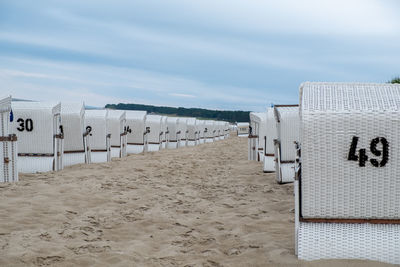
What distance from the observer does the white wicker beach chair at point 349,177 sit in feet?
12.6

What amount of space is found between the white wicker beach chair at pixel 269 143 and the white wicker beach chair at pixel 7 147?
23.3 ft

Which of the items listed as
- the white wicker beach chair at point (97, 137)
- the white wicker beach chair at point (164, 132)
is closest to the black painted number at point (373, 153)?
the white wicker beach chair at point (97, 137)

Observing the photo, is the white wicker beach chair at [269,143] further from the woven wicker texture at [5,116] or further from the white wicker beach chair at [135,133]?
the white wicker beach chair at [135,133]

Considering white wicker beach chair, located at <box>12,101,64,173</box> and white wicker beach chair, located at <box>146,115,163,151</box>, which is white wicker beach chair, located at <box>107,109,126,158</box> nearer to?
white wicker beach chair, located at <box>146,115,163,151</box>

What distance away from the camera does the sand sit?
4.52m

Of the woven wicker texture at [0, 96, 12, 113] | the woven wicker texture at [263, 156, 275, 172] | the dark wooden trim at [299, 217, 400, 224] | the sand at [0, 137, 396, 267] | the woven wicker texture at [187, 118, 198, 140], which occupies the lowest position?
the sand at [0, 137, 396, 267]

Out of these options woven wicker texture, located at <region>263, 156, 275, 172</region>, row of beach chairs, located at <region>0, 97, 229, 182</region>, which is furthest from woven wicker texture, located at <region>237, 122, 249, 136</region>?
woven wicker texture, located at <region>263, 156, 275, 172</region>

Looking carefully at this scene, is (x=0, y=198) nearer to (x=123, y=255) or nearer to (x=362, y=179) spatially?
(x=123, y=255)

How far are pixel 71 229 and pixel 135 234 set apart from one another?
0.94m

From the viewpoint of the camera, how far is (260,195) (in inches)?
341

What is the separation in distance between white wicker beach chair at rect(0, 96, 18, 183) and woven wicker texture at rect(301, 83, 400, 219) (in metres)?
7.81

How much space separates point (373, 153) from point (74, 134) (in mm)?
11725

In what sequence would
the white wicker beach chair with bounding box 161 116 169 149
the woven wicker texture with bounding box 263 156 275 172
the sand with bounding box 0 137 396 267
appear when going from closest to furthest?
1. the sand with bounding box 0 137 396 267
2. the woven wicker texture with bounding box 263 156 275 172
3. the white wicker beach chair with bounding box 161 116 169 149

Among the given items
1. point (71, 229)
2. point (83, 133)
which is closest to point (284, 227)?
point (71, 229)
